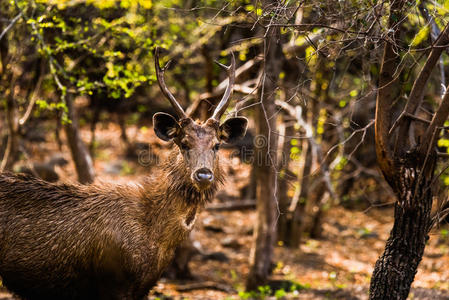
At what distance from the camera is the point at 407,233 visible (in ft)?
17.2

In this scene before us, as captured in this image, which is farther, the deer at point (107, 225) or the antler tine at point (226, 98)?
the antler tine at point (226, 98)

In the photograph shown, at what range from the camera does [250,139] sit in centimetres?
1642

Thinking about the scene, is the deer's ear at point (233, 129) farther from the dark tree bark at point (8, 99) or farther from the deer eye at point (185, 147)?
the dark tree bark at point (8, 99)

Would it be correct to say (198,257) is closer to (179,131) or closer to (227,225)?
(227,225)

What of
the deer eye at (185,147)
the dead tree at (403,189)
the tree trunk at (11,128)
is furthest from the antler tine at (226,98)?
the tree trunk at (11,128)

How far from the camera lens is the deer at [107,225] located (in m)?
5.36

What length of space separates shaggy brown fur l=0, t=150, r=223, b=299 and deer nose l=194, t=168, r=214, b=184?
0.37 meters

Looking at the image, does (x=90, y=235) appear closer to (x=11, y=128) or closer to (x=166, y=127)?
(x=166, y=127)

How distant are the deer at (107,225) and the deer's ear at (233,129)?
0.04 meters

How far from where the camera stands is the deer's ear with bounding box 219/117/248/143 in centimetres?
582

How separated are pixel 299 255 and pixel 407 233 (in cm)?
665

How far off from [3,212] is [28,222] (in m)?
0.29

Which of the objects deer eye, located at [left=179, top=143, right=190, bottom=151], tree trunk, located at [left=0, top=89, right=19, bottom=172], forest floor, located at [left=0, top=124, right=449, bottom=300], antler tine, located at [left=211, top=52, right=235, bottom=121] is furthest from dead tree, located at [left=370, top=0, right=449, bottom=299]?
tree trunk, located at [left=0, top=89, right=19, bottom=172]

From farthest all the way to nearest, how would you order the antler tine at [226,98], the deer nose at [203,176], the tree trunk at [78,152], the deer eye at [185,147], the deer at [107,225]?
the tree trunk at [78,152] < the antler tine at [226,98] < the deer eye at [185,147] < the deer at [107,225] < the deer nose at [203,176]
